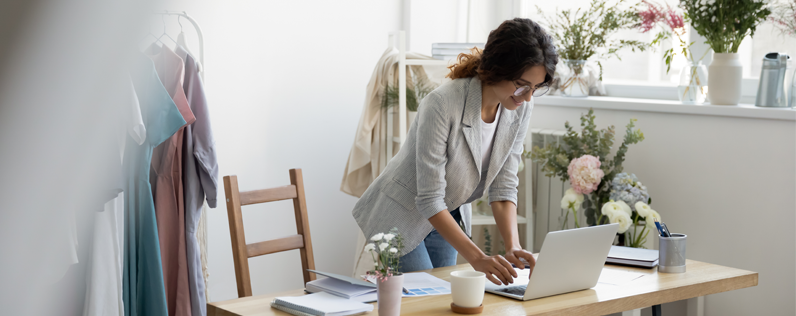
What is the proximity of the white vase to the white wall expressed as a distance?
9 centimetres

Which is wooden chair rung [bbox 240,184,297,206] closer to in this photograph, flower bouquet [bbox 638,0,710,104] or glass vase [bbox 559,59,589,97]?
glass vase [bbox 559,59,589,97]

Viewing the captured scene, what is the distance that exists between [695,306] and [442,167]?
2.48 ft

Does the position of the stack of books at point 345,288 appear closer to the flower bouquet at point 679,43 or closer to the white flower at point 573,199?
the white flower at point 573,199

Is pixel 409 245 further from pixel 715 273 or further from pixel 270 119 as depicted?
pixel 270 119

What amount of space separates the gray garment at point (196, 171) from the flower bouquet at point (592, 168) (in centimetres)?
121

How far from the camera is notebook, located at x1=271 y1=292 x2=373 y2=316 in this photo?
51.1 inches

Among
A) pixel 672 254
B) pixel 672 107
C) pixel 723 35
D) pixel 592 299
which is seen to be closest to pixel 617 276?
pixel 672 254

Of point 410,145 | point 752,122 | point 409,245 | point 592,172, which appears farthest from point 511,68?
point 752,122

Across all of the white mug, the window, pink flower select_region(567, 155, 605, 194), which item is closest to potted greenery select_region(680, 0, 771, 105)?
the window

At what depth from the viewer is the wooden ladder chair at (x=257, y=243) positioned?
1779 mm

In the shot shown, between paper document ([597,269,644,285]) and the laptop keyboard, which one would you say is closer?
the laptop keyboard

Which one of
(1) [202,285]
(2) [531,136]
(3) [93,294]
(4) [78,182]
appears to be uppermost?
(4) [78,182]

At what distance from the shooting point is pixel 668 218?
2.39 m

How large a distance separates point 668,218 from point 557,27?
97 cm
